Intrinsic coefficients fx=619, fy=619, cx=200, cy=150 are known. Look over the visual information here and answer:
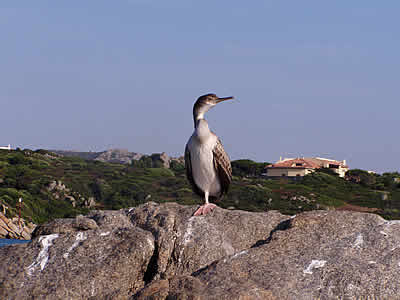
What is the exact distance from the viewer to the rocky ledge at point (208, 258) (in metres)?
8.21

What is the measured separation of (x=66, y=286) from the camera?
927 centimetres

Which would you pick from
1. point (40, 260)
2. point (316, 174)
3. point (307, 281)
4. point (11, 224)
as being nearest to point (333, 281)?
point (307, 281)

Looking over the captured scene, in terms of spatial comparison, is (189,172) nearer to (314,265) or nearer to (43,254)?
(43,254)

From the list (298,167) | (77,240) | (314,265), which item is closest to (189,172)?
(77,240)

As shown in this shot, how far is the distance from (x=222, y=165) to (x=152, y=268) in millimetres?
3105

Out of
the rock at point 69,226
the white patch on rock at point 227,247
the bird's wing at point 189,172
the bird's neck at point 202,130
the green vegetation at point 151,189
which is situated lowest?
the green vegetation at point 151,189

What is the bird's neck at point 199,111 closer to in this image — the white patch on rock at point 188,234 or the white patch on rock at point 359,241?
the white patch on rock at point 188,234

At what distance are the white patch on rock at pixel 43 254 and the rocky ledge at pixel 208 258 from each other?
2 centimetres

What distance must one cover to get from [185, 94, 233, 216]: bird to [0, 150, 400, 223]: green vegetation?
7267cm

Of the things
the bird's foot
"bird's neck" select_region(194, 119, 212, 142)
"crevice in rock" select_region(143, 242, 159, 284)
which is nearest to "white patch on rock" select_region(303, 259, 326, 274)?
"crevice in rock" select_region(143, 242, 159, 284)

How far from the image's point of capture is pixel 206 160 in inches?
489

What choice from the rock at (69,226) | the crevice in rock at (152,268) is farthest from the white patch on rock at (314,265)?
the rock at (69,226)

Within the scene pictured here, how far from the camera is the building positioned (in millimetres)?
122238

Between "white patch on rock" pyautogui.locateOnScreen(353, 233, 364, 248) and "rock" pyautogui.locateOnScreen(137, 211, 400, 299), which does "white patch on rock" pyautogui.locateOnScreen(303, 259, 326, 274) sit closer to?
"rock" pyautogui.locateOnScreen(137, 211, 400, 299)
